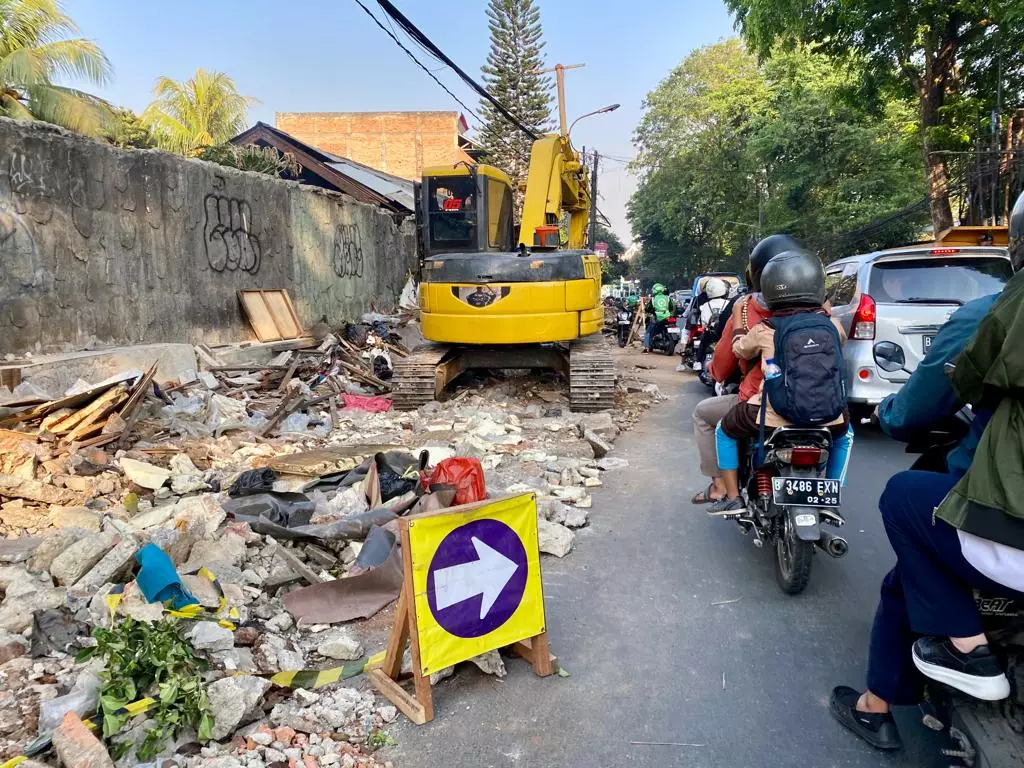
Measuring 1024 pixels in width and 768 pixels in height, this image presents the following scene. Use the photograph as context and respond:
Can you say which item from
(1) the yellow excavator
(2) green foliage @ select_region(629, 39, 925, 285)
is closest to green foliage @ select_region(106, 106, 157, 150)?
(1) the yellow excavator

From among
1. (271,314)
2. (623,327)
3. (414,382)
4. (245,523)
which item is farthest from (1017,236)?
(623,327)

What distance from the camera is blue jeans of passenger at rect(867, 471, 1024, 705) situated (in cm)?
216

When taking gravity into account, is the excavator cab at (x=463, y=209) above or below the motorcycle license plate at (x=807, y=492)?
above

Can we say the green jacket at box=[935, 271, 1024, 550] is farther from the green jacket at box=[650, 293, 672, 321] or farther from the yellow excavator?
the green jacket at box=[650, 293, 672, 321]

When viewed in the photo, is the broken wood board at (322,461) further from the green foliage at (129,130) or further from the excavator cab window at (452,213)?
the green foliage at (129,130)

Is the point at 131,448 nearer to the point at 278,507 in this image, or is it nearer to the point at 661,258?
the point at 278,507

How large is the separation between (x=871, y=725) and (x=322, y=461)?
4.50 m

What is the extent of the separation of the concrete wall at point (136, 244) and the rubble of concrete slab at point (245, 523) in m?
1.29

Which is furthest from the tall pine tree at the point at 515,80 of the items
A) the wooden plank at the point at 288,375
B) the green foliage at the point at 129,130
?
the wooden plank at the point at 288,375

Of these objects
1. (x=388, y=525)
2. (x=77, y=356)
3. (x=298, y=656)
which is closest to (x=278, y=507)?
(x=388, y=525)

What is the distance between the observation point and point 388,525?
182 inches

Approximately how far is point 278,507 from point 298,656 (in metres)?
1.78

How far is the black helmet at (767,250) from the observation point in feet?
15.5

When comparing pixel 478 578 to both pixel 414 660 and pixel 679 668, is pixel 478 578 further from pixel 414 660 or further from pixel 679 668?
pixel 679 668
